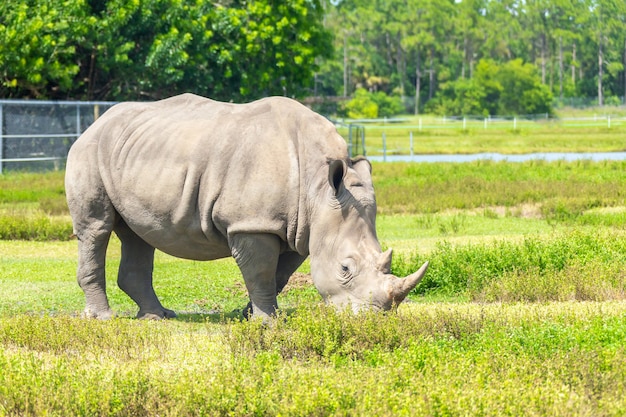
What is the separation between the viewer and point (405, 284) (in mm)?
8945

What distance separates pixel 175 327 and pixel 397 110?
8388 centimetres

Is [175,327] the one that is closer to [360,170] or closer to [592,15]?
[360,170]

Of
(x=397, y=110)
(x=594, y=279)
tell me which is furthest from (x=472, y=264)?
(x=397, y=110)

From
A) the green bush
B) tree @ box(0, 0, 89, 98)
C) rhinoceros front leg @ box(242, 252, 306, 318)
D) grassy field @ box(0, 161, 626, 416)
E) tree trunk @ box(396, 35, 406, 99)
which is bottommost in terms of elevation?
grassy field @ box(0, 161, 626, 416)

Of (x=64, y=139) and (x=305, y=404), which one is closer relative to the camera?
(x=305, y=404)

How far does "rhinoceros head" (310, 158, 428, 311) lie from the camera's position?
30.1 feet

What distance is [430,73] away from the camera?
104 meters

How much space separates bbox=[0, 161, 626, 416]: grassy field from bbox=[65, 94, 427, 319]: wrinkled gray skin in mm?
470

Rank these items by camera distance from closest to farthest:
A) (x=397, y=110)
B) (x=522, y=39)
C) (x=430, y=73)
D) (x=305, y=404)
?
1. (x=305, y=404)
2. (x=397, y=110)
3. (x=430, y=73)
4. (x=522, y=39)

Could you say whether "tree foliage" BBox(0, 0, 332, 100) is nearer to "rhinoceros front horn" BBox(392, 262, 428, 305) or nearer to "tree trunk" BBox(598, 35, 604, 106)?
"rhinoceros front horn" BBox(392, 262, 428, 305)

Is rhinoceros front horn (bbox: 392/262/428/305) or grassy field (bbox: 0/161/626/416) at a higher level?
rhinoceros front horn (bbox: 392/262/428/305)

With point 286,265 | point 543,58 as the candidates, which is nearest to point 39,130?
point 286,265

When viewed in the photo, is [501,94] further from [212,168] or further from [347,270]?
[347,270]

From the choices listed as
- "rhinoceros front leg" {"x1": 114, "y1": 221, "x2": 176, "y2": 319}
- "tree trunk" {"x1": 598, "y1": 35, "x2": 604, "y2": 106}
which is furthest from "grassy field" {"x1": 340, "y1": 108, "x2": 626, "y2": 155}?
"rhinoceros front leg" {"x1": 114, "y1": 221, "x2": 176, "y2": 319}
